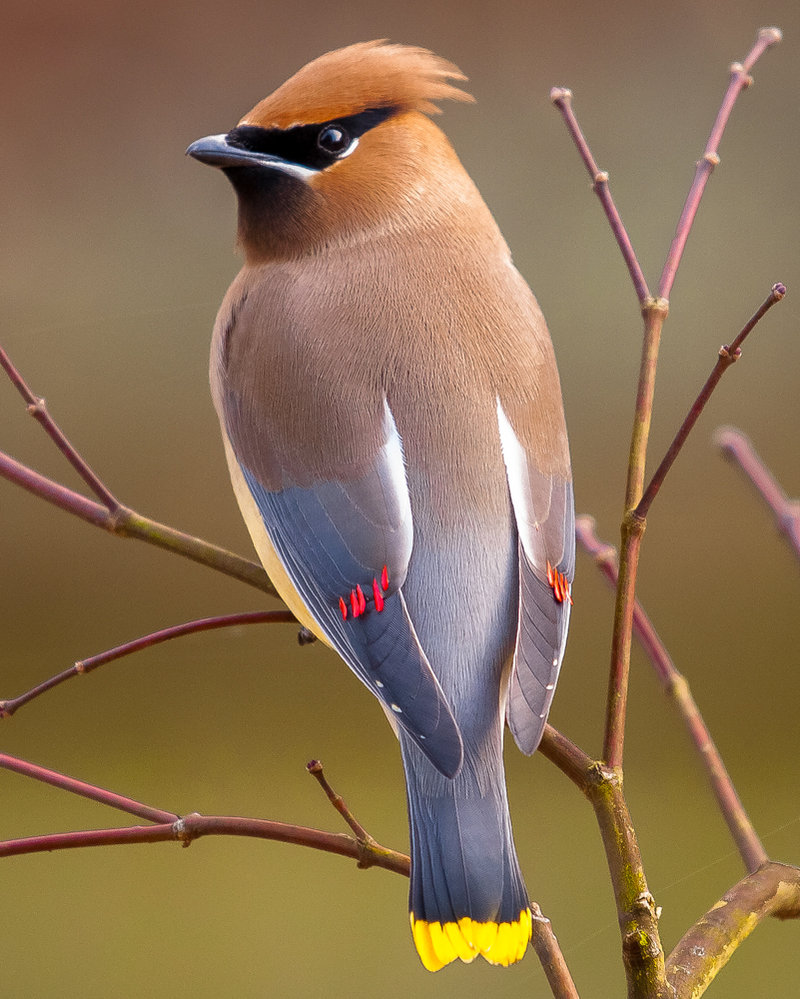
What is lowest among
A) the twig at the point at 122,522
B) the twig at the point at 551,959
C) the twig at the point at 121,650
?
the twig at the point at 551,959

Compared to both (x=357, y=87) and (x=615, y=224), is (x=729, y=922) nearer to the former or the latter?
(x=615, y=224)

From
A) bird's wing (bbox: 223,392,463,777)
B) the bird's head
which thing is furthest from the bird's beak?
bird's wing (bbox: 223,392,463,777)

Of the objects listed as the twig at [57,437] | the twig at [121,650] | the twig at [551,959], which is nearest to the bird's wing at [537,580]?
the twig at [551,959]

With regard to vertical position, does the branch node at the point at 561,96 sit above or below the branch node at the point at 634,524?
above

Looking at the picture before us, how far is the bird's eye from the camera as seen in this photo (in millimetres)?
1194

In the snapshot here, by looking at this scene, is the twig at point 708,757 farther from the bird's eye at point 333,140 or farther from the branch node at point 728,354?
the bird's eye at point 333,140

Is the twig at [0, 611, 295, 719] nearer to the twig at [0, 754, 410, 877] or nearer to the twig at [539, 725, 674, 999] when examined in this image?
the twig at [0, 754, 410, 877]

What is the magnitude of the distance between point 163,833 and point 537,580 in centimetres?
39

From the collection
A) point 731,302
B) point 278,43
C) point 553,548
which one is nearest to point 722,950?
point 553,548

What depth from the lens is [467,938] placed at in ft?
2.93

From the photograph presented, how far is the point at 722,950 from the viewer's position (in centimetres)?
83

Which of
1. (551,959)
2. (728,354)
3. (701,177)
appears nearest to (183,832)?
(551,959)

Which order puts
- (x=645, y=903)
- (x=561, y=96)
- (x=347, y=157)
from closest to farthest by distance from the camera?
(x=645, y=903), (x=561, y=96), (x=347, y=157)

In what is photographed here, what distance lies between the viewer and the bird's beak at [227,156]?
110 centimetres
